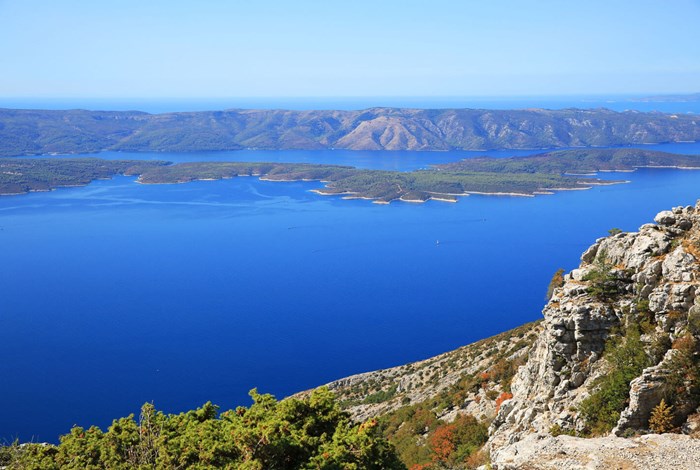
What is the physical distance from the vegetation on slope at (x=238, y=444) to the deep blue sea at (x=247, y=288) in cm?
2842

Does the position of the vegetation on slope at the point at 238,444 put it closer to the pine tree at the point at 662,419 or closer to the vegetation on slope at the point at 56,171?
the pine tree at the point at 662,419

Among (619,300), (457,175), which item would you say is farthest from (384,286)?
(457,175)

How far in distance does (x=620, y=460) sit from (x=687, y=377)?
2592 millimetres

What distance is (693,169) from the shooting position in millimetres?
162750

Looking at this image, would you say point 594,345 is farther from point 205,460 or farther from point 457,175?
point 457,175

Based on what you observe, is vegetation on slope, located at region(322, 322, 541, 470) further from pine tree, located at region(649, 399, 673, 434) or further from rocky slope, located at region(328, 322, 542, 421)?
pine tree, located at region(649, 399, 673, 434)

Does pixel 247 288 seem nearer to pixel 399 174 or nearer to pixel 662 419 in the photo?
pixel 662 419

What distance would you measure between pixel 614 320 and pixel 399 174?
150153 mm

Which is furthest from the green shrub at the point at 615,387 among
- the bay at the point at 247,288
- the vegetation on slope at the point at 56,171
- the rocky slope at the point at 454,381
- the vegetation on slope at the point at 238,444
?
the vegetation on slope at the point at 56,171

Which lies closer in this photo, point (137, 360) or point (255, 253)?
point (137, 360)

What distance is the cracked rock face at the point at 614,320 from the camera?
38.9 feet

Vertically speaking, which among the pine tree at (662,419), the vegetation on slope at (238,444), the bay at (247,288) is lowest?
the bay at (247,288)

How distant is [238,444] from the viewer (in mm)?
12008

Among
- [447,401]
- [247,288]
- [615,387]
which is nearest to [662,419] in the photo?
[615,387]
